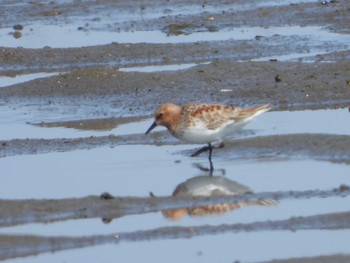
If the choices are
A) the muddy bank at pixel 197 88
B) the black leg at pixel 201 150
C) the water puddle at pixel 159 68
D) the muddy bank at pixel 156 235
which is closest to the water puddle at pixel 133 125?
the muddy bank at pixel 197 88

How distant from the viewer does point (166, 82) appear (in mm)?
15867

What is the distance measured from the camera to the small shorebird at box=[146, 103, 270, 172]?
1185 centimetres

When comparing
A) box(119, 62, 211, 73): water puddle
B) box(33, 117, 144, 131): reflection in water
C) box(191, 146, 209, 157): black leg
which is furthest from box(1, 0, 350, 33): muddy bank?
box(191, 146, 209, 157): black leg

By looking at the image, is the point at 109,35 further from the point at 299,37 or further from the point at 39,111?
the point at 39,111

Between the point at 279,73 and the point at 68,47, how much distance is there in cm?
358

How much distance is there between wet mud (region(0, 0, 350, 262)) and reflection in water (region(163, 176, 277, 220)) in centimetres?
10

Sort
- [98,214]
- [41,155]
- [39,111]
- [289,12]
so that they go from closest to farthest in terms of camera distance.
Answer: [98,214]
[41,155]
[39,111]
[289,12]

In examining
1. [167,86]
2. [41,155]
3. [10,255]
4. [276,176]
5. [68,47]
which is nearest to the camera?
[10,255]

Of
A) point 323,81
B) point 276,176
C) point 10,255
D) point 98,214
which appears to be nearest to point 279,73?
point 323,81

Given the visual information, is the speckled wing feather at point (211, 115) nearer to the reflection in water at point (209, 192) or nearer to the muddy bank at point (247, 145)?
the muddy bank at point (247, 145)

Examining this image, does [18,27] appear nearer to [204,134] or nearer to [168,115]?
[168,115]

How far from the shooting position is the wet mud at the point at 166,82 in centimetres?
1041

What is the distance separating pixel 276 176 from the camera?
36.9 ft

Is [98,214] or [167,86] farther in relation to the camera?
[167,86]
